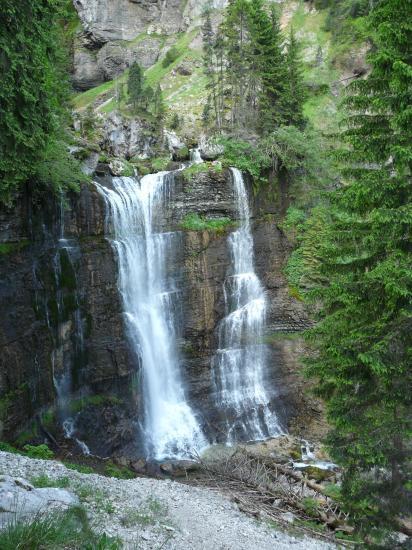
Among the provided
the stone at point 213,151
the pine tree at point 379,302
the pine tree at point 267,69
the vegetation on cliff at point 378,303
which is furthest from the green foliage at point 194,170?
the pine tree at point 379,302

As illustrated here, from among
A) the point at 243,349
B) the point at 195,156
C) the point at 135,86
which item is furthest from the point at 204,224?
the point at 135,86

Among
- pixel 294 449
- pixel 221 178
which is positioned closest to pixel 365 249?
pixel 294 449

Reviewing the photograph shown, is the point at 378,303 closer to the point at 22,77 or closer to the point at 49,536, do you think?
the point at 49,536

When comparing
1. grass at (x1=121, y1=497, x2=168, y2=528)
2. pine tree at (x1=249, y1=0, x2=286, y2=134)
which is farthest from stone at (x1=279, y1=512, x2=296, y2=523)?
pine tree at (x1=249, y1=0, x2=286, y2=134)

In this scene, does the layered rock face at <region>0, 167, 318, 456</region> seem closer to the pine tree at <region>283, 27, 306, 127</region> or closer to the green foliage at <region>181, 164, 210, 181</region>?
the green foliage at <region>181, 164, 210, 181</region>

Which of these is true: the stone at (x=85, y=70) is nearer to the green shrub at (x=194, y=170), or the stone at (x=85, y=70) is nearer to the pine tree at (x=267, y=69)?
the pine tree at (x=267, y=69)

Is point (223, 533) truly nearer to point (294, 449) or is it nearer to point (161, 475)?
point (161, 475)

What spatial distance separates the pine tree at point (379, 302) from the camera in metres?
5.71

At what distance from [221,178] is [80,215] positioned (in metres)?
7.16

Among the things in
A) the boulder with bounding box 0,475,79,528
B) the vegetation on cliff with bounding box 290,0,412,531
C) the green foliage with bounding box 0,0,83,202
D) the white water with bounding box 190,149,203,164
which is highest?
the white water with bounding box 190,149,203,164

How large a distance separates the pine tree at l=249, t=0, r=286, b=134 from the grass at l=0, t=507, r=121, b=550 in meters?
22.9

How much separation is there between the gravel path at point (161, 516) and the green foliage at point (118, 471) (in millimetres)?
2449

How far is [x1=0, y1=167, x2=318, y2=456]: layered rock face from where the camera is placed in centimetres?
1362

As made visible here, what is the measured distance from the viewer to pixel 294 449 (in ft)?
51.9
